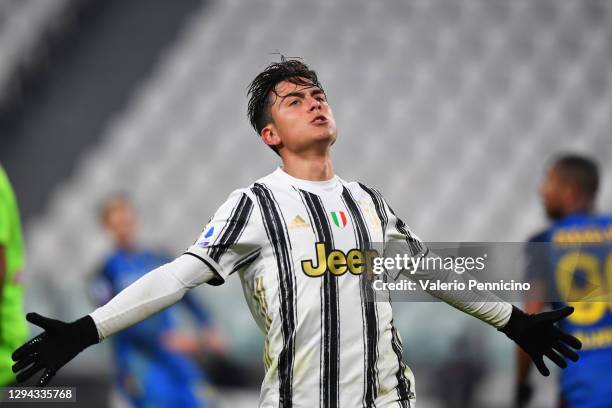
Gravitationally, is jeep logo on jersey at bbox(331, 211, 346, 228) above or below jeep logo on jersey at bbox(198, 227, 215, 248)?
above

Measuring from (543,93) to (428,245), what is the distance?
6542 millimetres

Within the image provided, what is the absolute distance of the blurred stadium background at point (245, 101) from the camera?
8.90 m

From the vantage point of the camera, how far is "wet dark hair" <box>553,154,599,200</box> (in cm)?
456

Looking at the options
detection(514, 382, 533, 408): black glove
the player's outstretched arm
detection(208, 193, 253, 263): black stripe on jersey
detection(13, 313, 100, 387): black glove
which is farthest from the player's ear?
detection(514, 382, 533, 408): black glove

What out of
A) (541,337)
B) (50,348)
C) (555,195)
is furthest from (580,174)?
(50,348)

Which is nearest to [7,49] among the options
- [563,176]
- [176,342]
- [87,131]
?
[87,131]

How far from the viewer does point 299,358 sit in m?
2.75

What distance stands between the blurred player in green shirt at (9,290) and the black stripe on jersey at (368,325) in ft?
5.43

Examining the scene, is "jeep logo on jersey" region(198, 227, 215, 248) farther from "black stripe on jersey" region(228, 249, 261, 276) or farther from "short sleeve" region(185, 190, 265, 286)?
"black stripe on jersey" region(228, 249, 261, 276)

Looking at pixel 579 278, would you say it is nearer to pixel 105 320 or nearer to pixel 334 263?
pixel 334 263

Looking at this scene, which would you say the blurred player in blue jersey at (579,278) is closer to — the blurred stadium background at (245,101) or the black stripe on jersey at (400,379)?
the black stripe on jersey at (400,379)

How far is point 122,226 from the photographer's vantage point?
637 cm

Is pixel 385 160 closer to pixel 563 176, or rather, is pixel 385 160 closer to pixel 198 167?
pixel 198 167

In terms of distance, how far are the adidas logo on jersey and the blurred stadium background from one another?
5.77 meters
